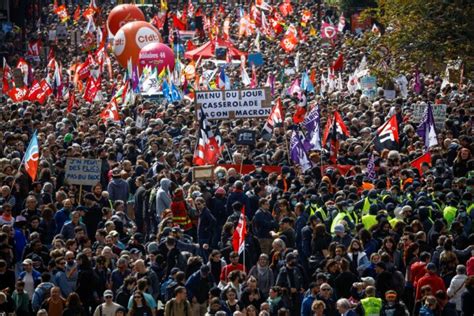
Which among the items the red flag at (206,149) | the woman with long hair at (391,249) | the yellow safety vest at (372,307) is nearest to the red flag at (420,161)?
the red flag at (206,149)

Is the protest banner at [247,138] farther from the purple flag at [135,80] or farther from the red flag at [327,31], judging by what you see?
the red flag at [327,31]

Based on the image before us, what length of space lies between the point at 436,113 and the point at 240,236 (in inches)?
400

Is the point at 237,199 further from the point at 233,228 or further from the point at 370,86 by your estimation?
the point at 370,86

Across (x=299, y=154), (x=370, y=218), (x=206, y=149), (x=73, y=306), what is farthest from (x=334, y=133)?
(x=73, y=306)

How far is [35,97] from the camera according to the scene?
119ft

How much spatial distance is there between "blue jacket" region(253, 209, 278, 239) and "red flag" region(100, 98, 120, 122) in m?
11.3

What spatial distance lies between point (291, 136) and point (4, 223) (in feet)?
22.4

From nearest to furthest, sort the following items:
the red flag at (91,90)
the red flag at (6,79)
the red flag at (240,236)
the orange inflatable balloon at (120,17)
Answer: the red flag at (240,236)
the red flag at (91,90)
the red flag at (6,79)
the orange inflatable balloon at (120,17)

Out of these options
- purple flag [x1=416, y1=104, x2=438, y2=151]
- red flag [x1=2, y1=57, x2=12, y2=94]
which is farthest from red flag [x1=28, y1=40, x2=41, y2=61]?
purple flag [x1=416, y1=104, x2=438, y2=151]

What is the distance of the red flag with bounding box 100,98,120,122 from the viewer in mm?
31927

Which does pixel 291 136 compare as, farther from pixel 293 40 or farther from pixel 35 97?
pixel 293 40

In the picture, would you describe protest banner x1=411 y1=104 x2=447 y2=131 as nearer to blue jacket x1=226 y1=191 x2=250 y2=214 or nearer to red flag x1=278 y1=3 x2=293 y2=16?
blue jacket x1=226 y1=191 x2=250 y2=214

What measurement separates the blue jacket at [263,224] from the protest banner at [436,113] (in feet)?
27.0

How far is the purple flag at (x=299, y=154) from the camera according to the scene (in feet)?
81.4
